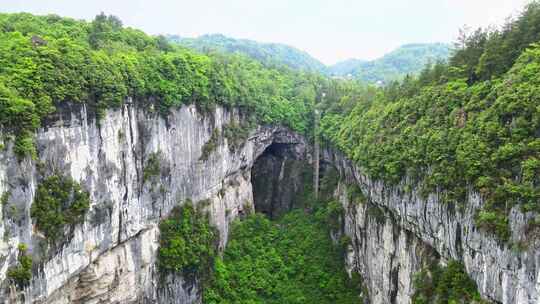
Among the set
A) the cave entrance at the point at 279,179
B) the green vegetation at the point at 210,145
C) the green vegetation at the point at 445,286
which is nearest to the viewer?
the green vegetation at the point at 445,286

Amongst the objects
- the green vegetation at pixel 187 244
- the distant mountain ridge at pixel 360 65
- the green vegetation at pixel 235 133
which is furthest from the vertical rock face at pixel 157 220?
the distant mountain ridge at pixel 360 65

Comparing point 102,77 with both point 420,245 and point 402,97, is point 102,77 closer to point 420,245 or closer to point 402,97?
point 420,245

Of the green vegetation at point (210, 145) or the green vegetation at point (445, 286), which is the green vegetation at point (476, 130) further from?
the green vegetation at point (210, 145)

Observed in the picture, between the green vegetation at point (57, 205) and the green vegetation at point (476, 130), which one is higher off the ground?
the green vegetation at point (476, 130)

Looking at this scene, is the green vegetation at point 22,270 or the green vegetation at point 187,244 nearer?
the green vegetation at point 22,270

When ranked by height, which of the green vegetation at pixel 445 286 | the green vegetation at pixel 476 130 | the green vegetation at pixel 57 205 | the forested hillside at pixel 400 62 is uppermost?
the forested hillside at pixel 400 62

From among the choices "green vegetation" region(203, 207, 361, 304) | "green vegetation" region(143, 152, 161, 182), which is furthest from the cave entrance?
"green vegetation" region(143, 152, 161, 182)
